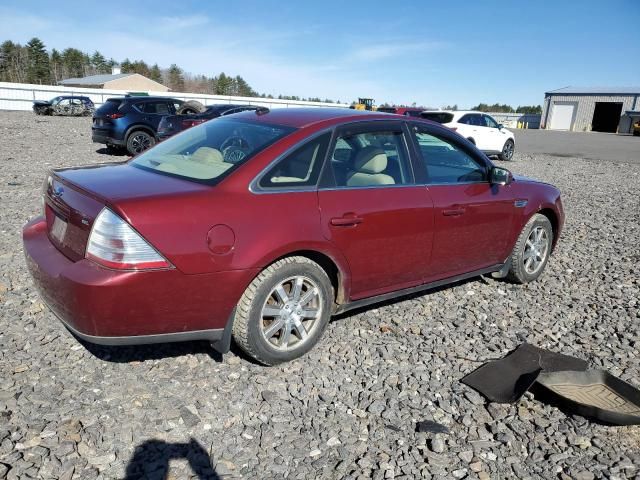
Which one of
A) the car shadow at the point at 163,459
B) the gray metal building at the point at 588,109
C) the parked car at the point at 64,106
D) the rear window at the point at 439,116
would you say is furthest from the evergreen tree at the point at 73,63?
the car shadow at the point at 163,459

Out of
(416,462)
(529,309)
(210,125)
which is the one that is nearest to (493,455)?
(416,462)

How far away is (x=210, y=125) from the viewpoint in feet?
13.1

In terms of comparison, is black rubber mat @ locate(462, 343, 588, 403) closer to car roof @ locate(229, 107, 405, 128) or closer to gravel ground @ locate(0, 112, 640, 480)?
gravel ground @ locate(0, 112, 640, 480)

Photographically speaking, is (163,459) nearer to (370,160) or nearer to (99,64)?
(370,160)

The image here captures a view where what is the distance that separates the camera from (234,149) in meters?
3.42

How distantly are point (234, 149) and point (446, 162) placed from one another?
192 cm

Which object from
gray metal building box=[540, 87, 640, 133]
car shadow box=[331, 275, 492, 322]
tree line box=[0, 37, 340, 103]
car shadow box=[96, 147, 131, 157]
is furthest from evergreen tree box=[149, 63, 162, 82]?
car shadow box=[331, 275, 492, 322]

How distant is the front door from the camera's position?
13.1 ft

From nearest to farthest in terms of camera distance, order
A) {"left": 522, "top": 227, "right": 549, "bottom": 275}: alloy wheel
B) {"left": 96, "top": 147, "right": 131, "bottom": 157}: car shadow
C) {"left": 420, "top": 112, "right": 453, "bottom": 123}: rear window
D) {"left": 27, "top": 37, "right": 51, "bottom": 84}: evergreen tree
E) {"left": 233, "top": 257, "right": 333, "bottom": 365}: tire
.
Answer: {"left": 233, "top": 257, "right": 333, "bottom": 365}: tire, {"left": 522, "top": 227, "right": 549, "bottom": 275}: alloy wheel, {"left": 96, "top": 147, "right": 131, "bottom": 157}: car shadow, {"left": 420, "top": 112, "right": 453, "bottom": 123}: rear window, {"left": 27, "top": 37, "right": 51, "bottom": 84}: evergreen tree

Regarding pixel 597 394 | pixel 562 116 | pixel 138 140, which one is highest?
pixel 562 116

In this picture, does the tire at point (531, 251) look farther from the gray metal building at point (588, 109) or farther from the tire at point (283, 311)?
the gray metal building at point (588, 109)

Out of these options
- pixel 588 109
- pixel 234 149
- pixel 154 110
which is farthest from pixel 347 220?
pixel 588 109

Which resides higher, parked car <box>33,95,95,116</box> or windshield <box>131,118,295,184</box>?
windshield <box>131,118,295,184</box>

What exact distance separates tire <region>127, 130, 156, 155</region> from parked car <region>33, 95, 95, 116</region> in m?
23.2
